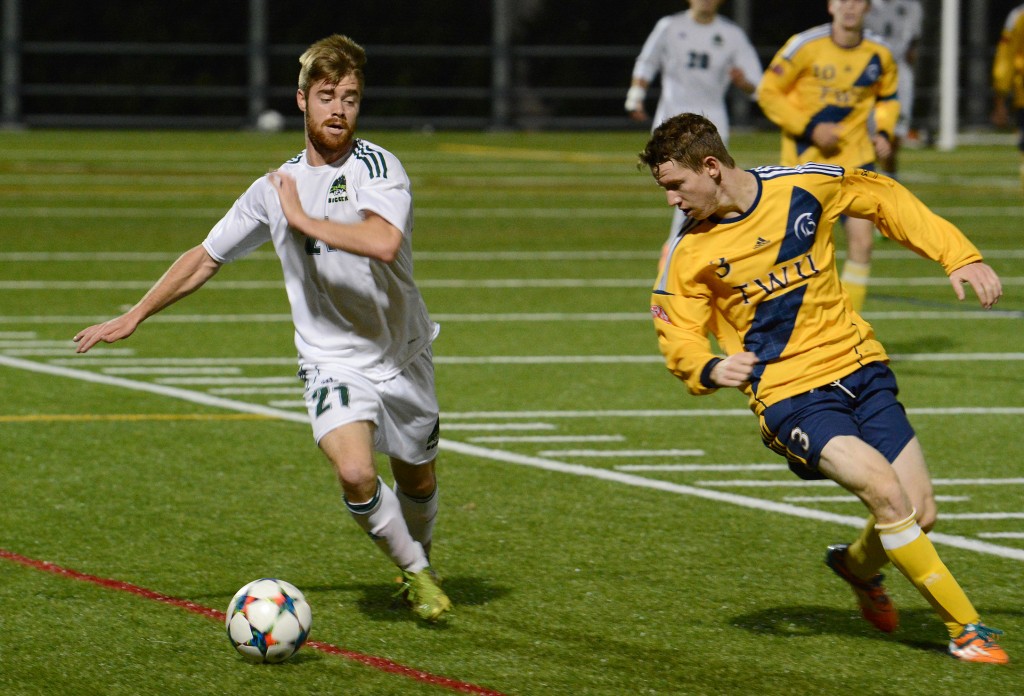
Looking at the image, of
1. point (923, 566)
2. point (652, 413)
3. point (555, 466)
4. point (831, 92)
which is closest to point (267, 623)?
point (923, 566)

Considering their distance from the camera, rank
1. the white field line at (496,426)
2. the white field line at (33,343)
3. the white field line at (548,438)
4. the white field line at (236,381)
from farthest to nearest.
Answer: the white field line at (33,343) → the white field line at (236,381) → the white field line at (496,426) → the white field line at (548,438)

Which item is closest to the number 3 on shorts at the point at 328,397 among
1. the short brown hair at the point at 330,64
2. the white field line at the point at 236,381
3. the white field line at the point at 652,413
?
the short brown hair at the point at 330,64

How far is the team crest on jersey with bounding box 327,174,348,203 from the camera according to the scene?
545 centimetres

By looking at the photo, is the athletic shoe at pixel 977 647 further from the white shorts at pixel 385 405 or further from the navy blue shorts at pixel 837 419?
the white shorts at pixel 385 405

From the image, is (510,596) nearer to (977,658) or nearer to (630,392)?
(977,658)

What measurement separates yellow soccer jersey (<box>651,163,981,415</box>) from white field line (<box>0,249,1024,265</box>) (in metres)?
10.2

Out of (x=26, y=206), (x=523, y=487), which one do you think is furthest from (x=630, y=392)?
(x=26, y=206)

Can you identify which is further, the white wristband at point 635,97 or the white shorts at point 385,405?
the white wristband at point 635,97

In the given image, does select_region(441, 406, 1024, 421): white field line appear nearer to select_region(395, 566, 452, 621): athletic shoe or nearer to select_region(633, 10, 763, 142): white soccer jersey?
select_region(395, 566, 452, 621): athletic shoe

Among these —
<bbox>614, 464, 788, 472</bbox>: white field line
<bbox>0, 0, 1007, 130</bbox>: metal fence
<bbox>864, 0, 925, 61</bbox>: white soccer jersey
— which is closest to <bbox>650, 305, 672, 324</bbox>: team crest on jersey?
<bbox>614, 464, 788, 472</bbox>: white field line

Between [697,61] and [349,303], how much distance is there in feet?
27.3

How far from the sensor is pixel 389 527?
5520 millimetres

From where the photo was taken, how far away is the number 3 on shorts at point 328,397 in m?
5.42

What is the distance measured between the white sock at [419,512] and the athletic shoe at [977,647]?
1.85 metres
